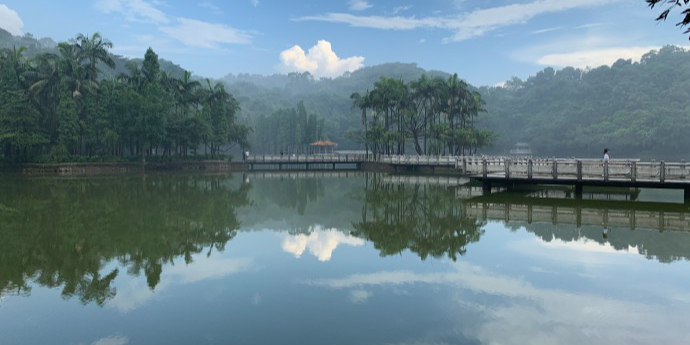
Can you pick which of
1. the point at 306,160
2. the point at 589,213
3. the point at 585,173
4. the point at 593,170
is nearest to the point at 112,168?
the point at 306,160

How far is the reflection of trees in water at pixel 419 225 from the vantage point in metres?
14.2

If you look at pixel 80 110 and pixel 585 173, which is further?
pixel 80 110

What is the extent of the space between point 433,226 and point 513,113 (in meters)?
117

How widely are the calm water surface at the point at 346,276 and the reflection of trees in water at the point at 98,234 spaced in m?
0.08

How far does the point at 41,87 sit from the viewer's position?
153 ft

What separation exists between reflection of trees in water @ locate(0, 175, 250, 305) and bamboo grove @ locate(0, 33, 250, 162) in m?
20.5

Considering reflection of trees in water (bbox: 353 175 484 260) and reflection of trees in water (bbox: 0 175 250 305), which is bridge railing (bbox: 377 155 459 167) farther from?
reflection of trees in water (bbox: 0 175 250 305)

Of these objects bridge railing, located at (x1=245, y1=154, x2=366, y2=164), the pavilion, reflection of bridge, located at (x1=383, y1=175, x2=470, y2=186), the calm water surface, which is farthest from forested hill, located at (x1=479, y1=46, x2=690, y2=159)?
the calm water surface

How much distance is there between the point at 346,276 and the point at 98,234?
9.07 meters

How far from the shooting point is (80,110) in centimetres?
4928

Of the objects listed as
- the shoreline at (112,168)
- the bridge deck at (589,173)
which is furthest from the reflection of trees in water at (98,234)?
the shoreline at (112,168)

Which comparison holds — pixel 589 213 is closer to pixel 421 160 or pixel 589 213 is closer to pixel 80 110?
pixel 421 160

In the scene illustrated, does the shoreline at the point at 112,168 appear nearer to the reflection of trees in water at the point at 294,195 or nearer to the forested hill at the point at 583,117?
the reflection of trees in water at the point at 294,195

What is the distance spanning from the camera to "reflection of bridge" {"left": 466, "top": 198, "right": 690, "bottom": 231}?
18.0 meters
